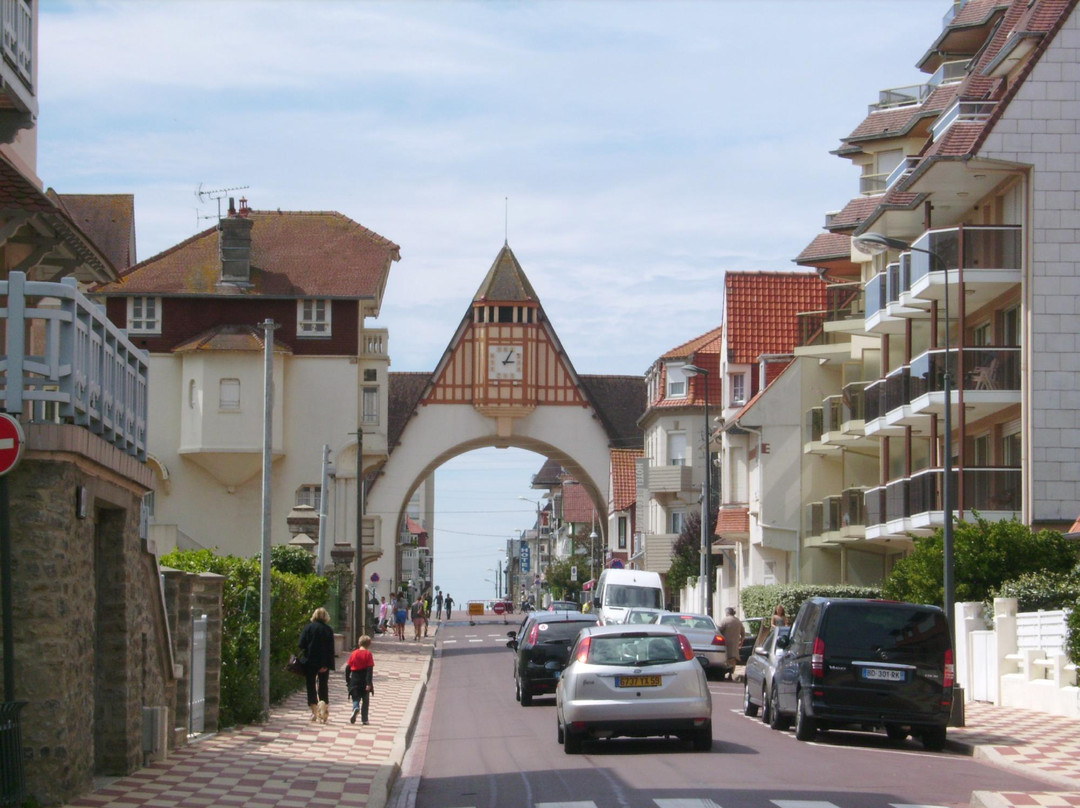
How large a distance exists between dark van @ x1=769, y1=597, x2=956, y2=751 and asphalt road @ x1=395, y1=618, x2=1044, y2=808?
397 mm

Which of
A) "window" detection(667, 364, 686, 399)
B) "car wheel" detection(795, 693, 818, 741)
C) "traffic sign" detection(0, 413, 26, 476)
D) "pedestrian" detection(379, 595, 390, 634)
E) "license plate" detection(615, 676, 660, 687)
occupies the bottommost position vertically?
"pedestrian" detection(379, 595, 390, 634)

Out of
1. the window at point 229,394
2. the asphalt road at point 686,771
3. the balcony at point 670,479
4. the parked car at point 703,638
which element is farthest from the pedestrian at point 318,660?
the balcony at point 670,479

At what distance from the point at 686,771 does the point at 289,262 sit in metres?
52.6

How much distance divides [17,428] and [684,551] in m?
60.2

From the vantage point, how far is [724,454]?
196ft

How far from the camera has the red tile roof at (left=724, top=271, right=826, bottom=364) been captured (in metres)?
58.6

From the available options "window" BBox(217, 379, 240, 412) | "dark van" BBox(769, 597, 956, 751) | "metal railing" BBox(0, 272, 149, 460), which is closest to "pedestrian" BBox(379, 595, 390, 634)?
"window" BBox(217, 379, 240, 412)

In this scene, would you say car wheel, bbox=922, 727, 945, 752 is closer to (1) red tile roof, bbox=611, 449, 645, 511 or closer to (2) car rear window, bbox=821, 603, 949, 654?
(2) car rear window, bbox=821, 603, 949, 654

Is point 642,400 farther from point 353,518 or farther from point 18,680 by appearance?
point 18,680

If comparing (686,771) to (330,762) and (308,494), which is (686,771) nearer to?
(330,762)

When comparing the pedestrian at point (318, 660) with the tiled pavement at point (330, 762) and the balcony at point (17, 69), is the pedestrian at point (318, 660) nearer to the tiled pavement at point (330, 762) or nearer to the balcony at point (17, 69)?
the tiled pavement at point (330, 762)

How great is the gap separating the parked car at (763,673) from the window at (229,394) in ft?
137

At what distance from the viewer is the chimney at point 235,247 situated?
65.9 meters

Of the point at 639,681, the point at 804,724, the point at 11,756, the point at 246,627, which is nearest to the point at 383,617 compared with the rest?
the point at 246,627
